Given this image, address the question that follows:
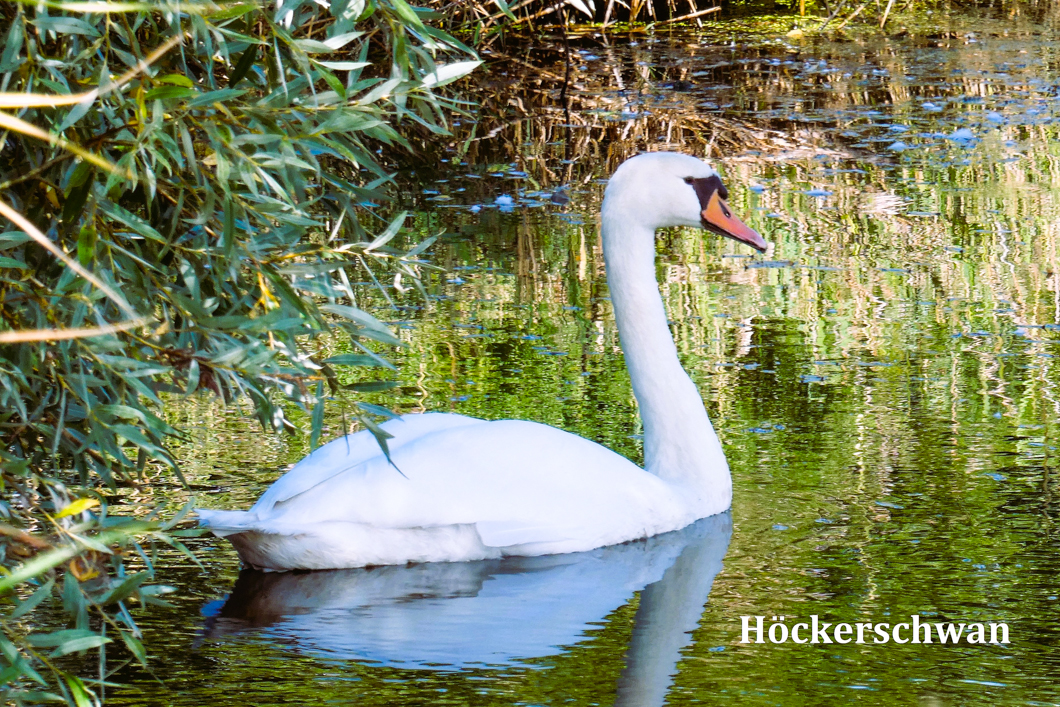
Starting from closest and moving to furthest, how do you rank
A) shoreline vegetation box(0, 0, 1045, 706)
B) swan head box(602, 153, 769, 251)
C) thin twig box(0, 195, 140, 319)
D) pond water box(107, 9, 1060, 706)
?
thin twig box(0, 195, 140, 319), shoreline vegetation box(0, 0, 1045, 706), pond water box(107, 9, 1060, 706), swan head box(602, 153, 769, 251)

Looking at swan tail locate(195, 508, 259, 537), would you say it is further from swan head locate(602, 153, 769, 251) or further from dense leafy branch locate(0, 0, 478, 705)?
swan head locate(602, 153, 769, 251)

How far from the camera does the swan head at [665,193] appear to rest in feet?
17.9

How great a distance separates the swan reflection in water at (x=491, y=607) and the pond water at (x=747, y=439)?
11 millimetres

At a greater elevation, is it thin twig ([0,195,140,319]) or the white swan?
thin twig ([0,195,140,319])

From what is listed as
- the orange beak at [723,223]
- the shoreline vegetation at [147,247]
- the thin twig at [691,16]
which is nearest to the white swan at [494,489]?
the orange beak at [723,223]

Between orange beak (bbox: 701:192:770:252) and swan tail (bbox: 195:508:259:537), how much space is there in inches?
81.1

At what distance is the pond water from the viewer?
3.83 meters

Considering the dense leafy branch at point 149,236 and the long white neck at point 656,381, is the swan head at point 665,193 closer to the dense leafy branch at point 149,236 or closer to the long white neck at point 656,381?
the long white neck at point 656,381

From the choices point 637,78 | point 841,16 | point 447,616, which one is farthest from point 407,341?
point 841,16

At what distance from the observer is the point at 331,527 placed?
451 cm

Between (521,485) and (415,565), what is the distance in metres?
0.39

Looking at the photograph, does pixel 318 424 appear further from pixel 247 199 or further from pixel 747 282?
pixel 747 282

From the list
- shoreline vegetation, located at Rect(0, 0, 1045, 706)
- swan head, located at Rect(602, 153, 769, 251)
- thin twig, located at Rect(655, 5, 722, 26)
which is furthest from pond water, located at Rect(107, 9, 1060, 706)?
thin twig, located at Rect(655, 5, 722, 26)

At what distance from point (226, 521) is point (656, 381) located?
5.49 ft
